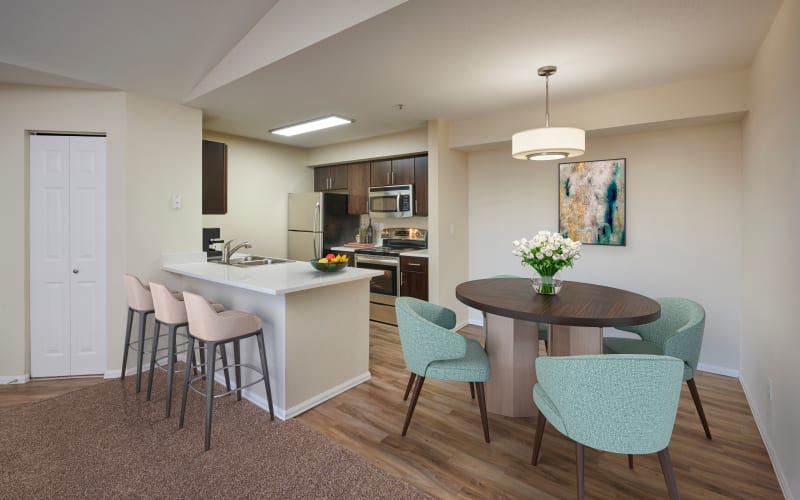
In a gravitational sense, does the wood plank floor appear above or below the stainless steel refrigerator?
below

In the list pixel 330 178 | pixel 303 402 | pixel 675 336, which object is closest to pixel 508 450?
pixel 675 336

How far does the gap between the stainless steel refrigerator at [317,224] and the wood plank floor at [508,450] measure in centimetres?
277

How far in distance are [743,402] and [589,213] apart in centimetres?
190

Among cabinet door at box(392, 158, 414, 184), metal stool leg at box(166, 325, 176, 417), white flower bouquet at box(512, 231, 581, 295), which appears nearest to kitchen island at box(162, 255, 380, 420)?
metal stool leg at box(166, 325, 176, 417)

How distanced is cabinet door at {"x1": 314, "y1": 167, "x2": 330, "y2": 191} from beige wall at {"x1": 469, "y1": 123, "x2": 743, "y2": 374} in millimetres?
3179

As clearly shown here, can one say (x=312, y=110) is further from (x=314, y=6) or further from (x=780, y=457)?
(x=780, y=457)

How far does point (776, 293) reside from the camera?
2.12 meters

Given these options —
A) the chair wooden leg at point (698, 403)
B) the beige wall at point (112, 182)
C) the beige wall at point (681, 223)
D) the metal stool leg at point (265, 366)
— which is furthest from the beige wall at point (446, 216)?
the beige wall at point (112, 182)

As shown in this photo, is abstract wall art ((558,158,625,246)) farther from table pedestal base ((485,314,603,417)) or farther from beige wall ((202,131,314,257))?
beige wall ((202,131,314,257))

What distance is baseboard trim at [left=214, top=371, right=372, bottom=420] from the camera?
8.55 ft

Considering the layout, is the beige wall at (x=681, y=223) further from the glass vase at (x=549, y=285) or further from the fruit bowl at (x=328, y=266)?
the fruit bowl at (x=328, y=266)

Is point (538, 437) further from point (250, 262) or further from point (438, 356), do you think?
point (250, 262)

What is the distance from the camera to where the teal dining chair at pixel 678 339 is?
2.14m

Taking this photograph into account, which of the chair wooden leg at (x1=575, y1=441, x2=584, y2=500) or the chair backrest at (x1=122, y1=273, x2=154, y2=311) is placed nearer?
the chair wooden leg at (x1=575, y1=441, x2=584, y2=500)
